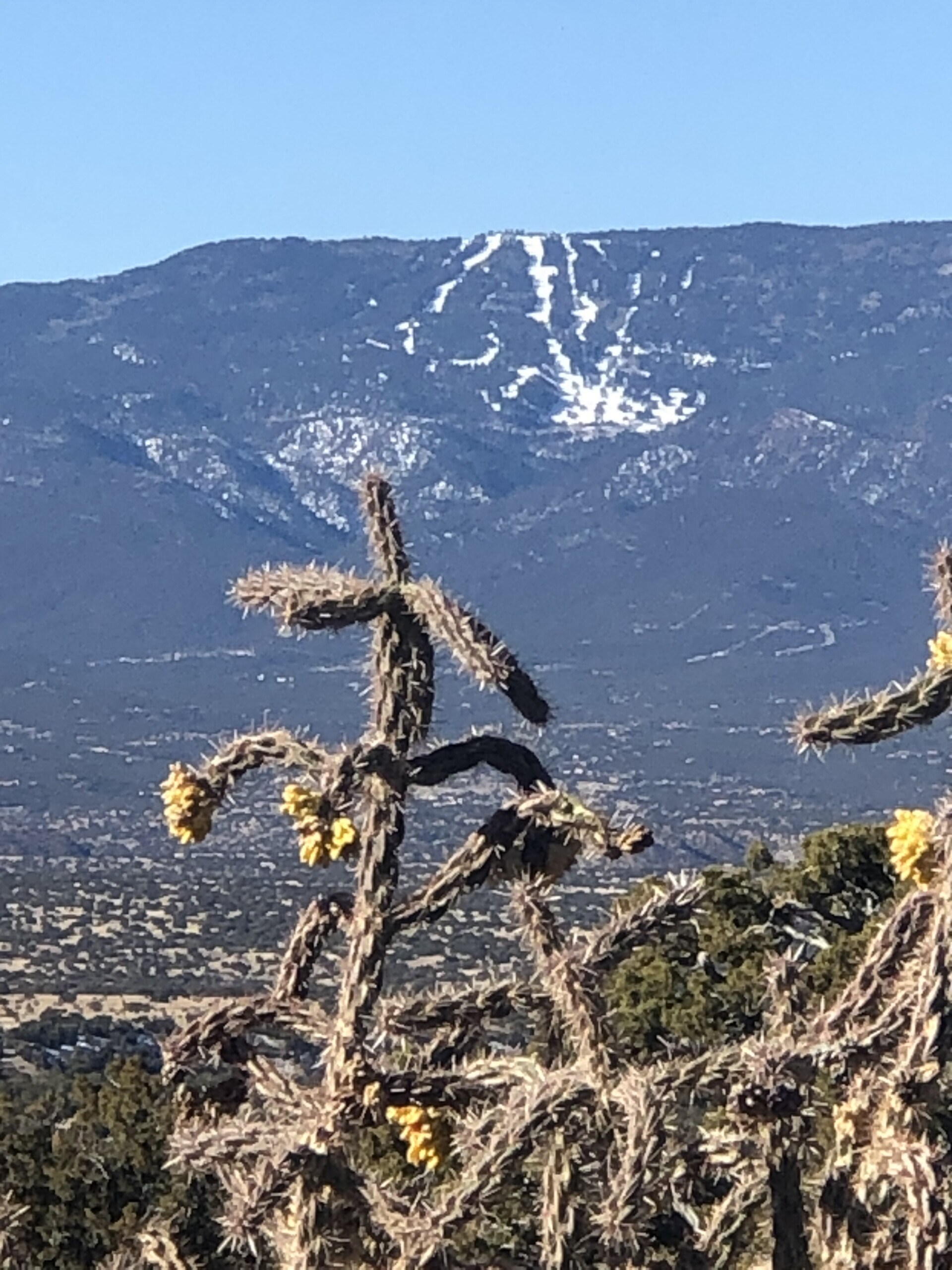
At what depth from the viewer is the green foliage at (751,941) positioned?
1666 centimetres

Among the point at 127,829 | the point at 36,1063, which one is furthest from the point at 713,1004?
the point at 127,829

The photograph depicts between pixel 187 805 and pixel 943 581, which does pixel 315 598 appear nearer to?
pixel 187 805

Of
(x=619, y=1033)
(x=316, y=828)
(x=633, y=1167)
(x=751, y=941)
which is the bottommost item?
(x=751, y=941)

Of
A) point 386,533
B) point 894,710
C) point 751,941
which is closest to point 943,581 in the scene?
point 894,710

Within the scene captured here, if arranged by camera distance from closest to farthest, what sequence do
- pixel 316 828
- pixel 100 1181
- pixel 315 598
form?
pixel 316 828, pixel 315 598, pixel 100 1181

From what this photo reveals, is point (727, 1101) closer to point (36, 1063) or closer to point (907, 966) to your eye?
point (907, 966)

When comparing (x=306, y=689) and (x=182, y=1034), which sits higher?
(x=182, y=1034)

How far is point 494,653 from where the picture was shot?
507cm

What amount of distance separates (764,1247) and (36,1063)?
26697 mm

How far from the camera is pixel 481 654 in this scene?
16.6 ft

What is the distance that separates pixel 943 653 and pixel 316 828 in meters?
1.24

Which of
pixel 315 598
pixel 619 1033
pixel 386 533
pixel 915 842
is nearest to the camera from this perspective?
pixel 915 842

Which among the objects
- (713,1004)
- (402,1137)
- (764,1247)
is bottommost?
(713,1004)

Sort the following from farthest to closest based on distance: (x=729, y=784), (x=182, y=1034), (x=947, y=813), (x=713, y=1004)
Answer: (x=729, y=784)
(x=713, y=1004)
(x=182, y=1034)
(x=947, y=813)
